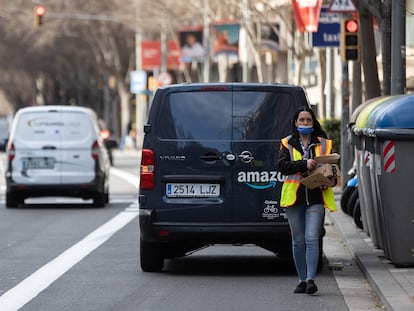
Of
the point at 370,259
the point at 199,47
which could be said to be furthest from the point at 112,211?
the point at 199,47

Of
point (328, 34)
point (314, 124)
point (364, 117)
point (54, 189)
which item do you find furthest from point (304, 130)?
point (328, 34)

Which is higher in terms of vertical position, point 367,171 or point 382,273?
point 367,171

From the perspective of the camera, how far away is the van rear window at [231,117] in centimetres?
1348

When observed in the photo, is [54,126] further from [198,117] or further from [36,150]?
[198,117]

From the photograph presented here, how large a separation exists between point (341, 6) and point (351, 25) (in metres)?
0.50

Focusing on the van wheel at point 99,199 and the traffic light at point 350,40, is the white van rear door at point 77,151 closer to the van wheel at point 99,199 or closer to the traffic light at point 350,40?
the van wheel at point 99,199

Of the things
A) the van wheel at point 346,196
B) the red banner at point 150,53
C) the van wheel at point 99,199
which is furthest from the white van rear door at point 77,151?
the red banner at point 150,53

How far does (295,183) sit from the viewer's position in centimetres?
1210

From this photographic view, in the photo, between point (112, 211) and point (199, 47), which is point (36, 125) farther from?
point (199, 47)

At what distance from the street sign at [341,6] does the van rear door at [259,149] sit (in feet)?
32.7

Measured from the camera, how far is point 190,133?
44.4ft

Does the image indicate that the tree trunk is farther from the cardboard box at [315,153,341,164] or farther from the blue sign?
the cardboard box at [315,153,341,164]

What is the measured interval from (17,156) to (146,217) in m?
11.5

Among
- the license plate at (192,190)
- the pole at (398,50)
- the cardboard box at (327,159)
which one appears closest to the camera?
the cardboard box at (327,159)
